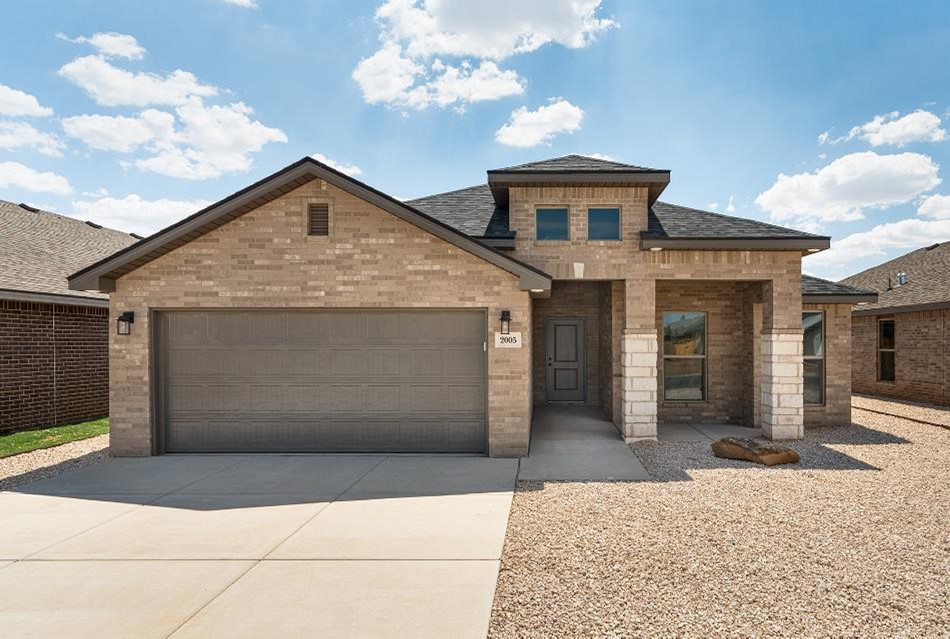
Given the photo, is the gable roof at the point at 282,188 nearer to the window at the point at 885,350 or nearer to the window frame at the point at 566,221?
the window frame at the point at 566,221

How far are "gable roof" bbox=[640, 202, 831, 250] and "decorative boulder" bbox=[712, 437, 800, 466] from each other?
3695 millimetres

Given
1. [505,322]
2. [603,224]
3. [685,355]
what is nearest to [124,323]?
[505,322]

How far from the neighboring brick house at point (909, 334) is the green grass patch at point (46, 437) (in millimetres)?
22222

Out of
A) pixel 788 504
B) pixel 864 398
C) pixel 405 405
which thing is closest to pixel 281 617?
pixel 405 405

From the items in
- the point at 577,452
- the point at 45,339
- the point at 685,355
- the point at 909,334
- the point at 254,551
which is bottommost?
the point at 577,452

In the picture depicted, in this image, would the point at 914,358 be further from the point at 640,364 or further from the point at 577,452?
the point at 577,452

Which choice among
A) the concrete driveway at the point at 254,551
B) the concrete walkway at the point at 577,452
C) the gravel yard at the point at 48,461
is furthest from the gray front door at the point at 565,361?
the gravel yard at the point at 48,461

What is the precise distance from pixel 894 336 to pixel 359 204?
1814cm

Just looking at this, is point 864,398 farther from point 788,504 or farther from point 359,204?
point 359,204

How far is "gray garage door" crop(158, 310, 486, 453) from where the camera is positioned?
9.26 m

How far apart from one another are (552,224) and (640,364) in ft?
10.9

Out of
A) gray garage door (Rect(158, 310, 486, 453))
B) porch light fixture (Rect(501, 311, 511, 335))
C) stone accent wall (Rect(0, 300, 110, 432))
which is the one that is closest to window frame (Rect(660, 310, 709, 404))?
porch light fixture (Rect(501, 311, 511, 335))

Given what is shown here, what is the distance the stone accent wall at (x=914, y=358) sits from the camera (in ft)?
50.9

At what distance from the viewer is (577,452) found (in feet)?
30.7
